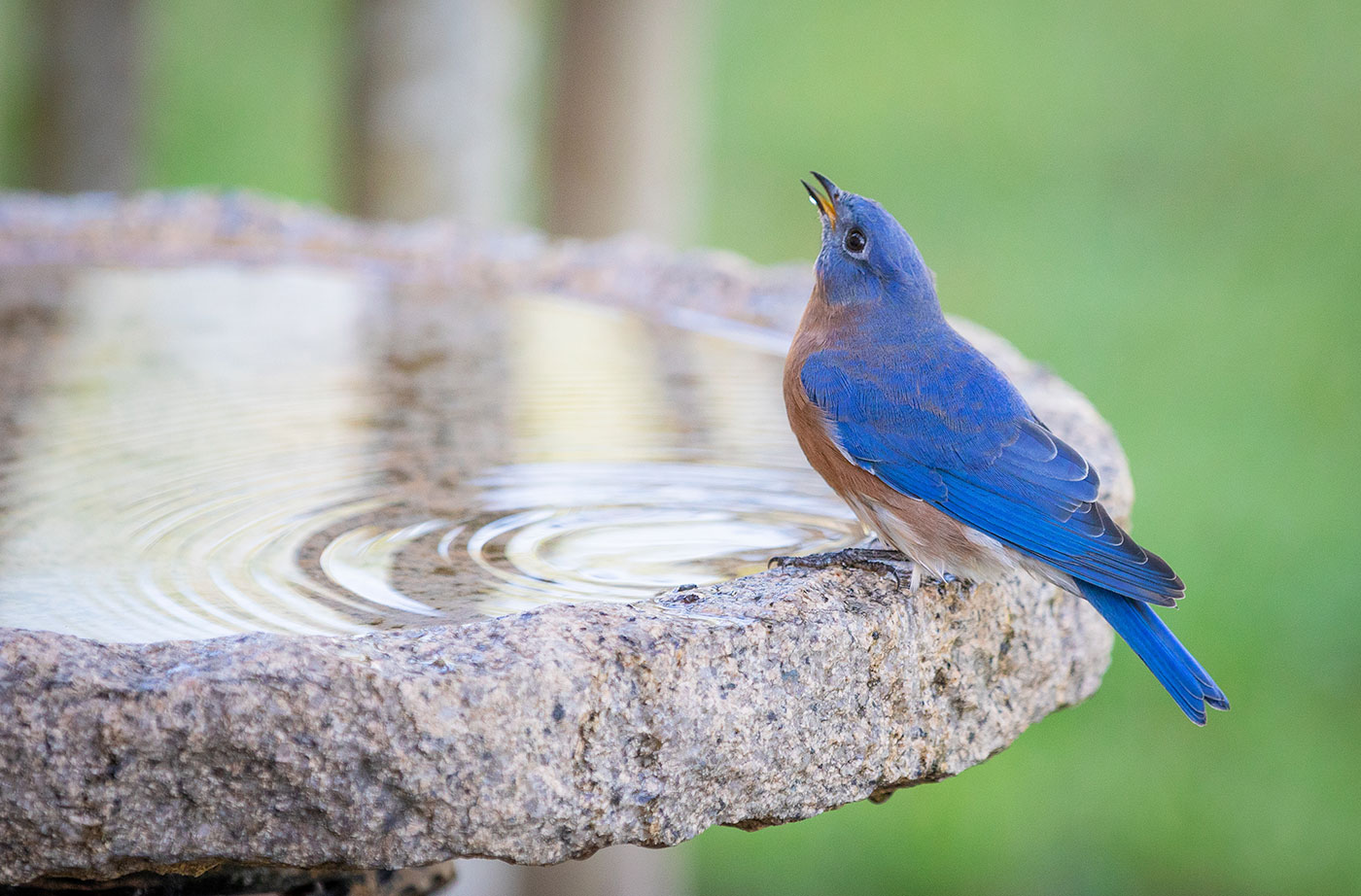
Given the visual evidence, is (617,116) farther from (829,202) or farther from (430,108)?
(829,202)

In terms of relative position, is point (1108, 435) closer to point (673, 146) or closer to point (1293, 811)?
point (1293, 811)

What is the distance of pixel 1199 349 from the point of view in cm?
886

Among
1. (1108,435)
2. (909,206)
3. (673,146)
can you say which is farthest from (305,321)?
(909,206)

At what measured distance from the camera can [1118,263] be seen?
985 centimetres

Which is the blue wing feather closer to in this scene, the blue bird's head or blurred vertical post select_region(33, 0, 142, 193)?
the blue bird's head

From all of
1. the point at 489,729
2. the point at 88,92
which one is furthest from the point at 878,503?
the point at 88,92

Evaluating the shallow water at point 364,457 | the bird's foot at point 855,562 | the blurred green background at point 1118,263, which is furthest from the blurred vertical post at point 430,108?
the bird's foot at point 855,562

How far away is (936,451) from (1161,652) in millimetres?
535

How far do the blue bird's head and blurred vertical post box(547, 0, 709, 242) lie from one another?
3.78 metres

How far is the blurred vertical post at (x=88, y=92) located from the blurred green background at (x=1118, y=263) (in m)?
1.19

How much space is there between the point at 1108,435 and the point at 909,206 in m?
7.80

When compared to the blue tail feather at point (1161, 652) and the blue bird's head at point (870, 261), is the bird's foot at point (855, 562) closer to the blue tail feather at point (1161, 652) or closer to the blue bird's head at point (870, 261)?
the blue tail feather at point (1161, 652)

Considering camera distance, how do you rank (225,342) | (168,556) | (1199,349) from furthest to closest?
(1199,349), (225,342), (168,556)

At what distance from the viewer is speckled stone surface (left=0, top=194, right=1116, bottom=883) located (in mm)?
1760
